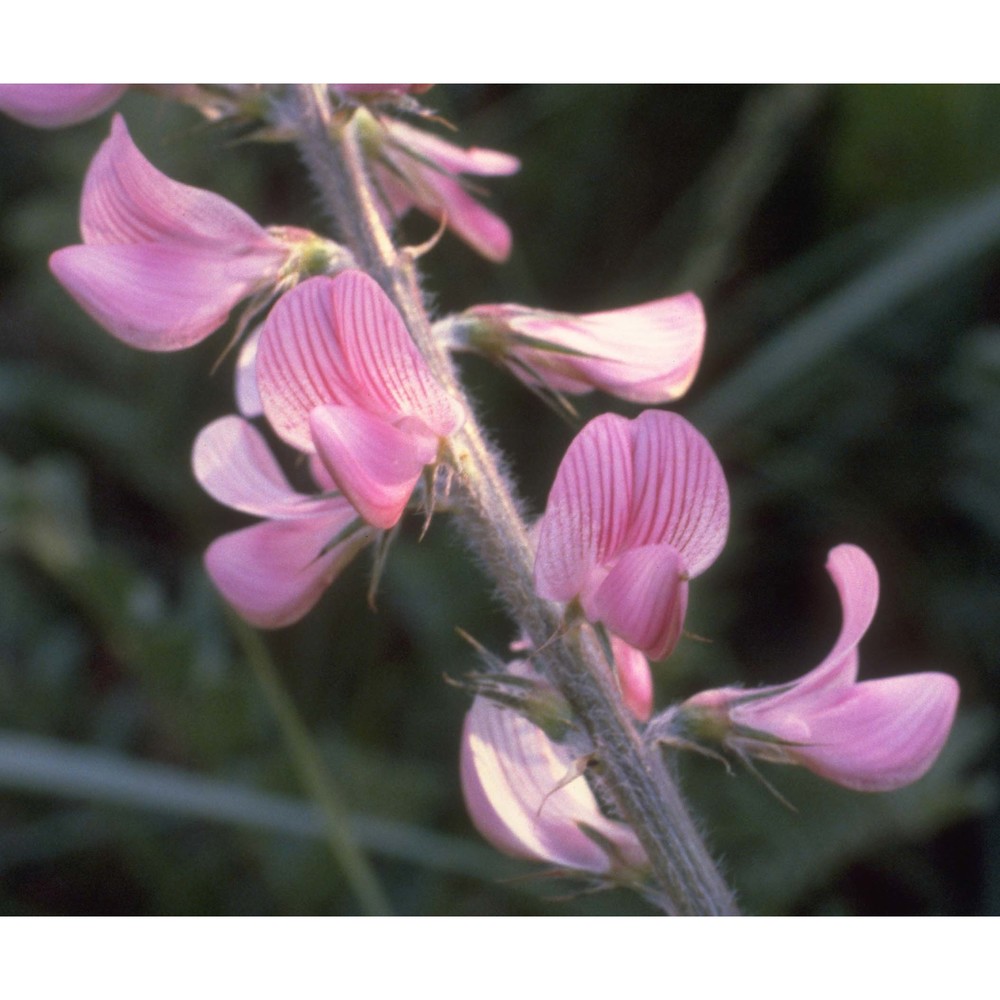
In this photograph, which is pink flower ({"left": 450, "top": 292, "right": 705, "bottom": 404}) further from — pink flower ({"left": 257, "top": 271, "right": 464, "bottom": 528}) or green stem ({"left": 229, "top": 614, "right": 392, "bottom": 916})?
green stem ({"left": 229, "top": 614, "right": 392, "bottom": 916})

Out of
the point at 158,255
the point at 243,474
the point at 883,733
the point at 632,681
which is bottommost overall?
the point at 883,733

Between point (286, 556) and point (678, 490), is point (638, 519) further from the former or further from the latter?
point (286, 556)

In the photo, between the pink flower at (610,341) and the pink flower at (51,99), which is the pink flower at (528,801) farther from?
the pink flower at (51,99)

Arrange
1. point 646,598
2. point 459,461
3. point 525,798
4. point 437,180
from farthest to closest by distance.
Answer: point 437,180, point 525,798, point 459,461, point 646,598

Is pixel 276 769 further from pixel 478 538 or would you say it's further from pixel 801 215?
pixel 801 215

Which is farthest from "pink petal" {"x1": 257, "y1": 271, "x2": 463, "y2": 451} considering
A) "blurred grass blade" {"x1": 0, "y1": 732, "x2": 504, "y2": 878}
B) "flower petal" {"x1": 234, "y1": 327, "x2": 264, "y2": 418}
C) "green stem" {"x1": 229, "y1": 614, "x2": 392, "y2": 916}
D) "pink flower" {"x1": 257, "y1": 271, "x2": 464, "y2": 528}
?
"blurred grass blade" {"x1": 0, "y1": 732, "x2": 504, "y2": 878}

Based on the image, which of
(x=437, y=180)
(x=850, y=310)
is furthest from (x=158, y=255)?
(x=850, y=310)
